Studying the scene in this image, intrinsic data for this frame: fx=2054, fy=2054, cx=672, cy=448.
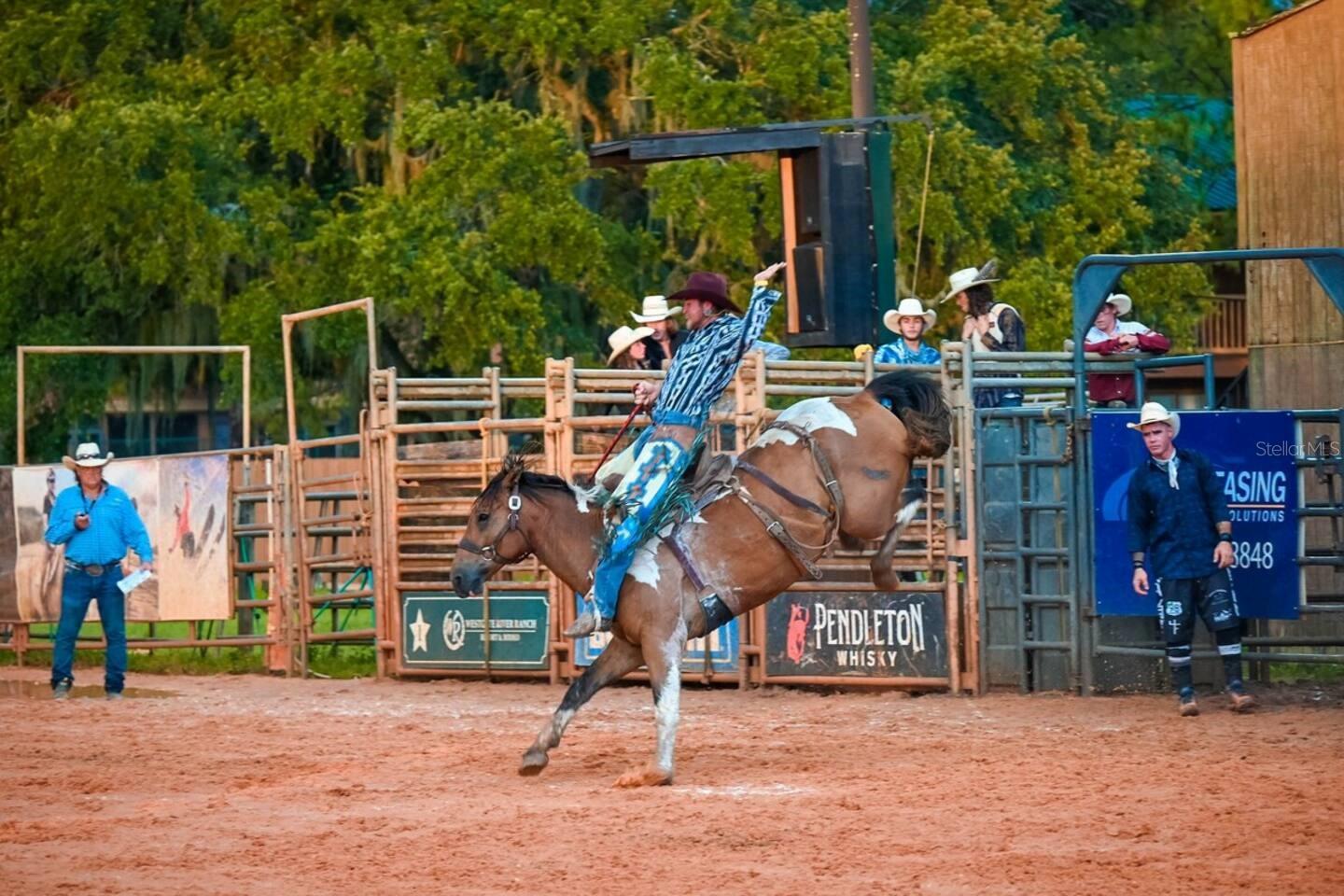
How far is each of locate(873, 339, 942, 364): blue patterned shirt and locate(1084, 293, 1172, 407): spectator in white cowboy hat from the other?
1.10 metres

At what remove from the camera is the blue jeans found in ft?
53.2

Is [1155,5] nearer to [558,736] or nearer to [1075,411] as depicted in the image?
[1075,411]

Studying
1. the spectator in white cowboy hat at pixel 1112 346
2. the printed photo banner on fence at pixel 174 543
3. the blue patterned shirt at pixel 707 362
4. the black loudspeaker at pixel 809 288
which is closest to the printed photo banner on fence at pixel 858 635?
the spectator in white cowboy hat at pixel 1112 346

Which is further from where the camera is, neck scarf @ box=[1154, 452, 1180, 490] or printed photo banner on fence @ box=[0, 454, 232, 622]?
printed photo banner on fence @ box=[0, 454, 232, 622]

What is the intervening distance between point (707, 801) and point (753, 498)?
191cm

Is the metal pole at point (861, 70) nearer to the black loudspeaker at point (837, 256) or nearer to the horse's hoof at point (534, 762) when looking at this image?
the black loudspeaker at point (837, 256)

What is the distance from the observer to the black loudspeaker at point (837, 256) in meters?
11.6

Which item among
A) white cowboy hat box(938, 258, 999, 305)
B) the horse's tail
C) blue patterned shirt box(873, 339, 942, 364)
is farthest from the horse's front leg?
white cowboy hat box(938, 258, 999, 305)

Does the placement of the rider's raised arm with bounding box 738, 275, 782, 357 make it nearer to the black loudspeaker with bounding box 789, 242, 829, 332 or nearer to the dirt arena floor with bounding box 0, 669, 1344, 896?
the black loudspeaker with bounding box 789, 242, 829, 332

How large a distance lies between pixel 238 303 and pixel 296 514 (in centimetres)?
901

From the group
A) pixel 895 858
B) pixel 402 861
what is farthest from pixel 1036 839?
pixel 402 861

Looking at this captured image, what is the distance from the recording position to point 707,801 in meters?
9.86

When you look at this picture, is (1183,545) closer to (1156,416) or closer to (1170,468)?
(1170,468)

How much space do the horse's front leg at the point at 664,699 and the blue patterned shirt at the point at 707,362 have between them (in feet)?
3.69
